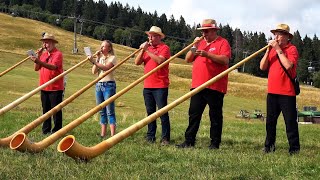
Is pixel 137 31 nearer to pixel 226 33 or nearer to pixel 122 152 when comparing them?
pixel 226 33

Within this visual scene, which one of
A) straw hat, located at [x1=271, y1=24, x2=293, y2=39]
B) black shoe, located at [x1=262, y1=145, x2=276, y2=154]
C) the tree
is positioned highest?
straw hat, located at [x1=271, y1=24, x2=293, y2=39]

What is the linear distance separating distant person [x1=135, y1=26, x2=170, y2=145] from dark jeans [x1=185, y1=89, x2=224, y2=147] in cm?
80

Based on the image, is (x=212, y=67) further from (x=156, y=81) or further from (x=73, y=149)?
(x=73, y=149)

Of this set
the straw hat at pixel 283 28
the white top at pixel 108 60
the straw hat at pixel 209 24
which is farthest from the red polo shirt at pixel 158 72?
the straw hat at pixel 283 28

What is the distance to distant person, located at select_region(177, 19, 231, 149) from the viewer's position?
8438mm

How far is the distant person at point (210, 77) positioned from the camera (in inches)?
332

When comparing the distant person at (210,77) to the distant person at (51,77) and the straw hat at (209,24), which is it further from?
the distant person at (51,77)

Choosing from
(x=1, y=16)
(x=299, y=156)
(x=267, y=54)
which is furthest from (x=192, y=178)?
(x=1, y=16)

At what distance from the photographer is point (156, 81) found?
9.44 meters

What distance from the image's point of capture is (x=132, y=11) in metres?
181

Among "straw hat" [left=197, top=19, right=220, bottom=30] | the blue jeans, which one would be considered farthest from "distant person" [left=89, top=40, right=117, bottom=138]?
"straw hat" [left=197, top=19, right=220, bottom=30]

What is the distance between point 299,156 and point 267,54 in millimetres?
1815

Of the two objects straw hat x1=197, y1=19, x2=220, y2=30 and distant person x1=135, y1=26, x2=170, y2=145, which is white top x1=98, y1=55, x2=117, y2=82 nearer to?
distant person x1=135, y1=26, x2=170, y2=145

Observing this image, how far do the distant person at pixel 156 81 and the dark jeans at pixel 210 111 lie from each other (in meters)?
0.80
